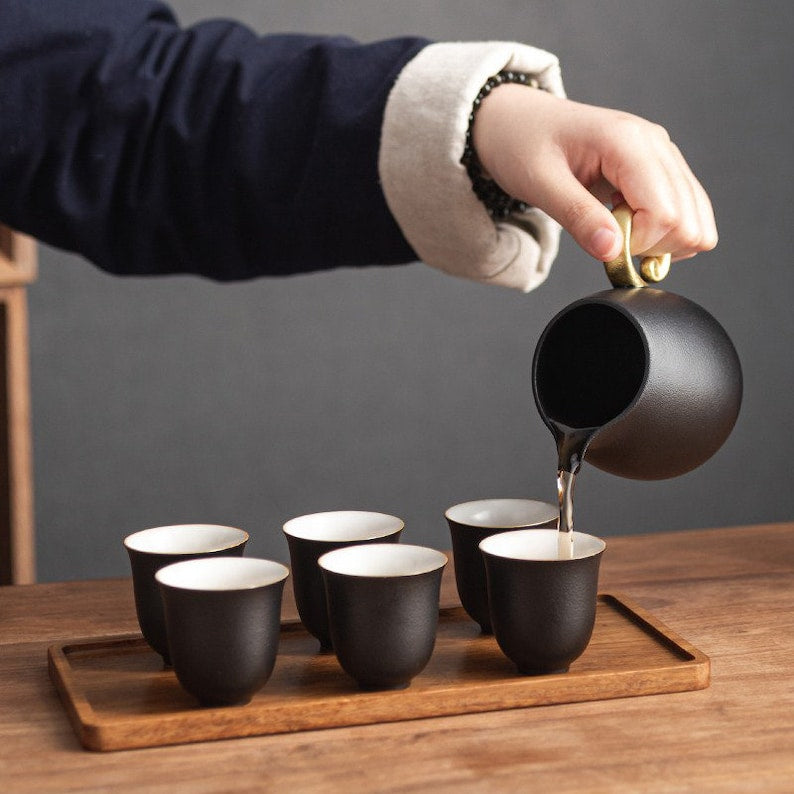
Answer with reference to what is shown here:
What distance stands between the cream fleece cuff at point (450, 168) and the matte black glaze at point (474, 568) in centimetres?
35

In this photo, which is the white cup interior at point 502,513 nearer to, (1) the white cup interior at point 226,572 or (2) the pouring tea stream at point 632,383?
(2) the pouring tea stream at point 632,383

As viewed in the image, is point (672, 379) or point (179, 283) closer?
point (672, 379)

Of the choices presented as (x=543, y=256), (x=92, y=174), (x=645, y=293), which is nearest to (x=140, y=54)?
(x=92, y=174)

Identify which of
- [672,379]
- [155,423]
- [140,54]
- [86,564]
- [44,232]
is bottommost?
[86,564]

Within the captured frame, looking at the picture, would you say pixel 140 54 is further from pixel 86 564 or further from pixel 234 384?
pixel 86 564

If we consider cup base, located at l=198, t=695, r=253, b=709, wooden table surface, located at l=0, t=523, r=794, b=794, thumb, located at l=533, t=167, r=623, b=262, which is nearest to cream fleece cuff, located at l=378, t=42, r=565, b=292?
thumb, located at l=533, t=167, r=623, b=262

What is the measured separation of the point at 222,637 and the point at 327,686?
96mm

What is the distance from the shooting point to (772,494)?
3.03 m

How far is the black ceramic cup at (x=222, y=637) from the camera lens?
2.60ft

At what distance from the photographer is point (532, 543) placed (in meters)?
0.93

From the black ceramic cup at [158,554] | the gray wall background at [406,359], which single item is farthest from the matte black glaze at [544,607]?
the gray wall background at [406,359]

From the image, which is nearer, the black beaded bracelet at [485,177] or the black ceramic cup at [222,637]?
the black ceramic cup at [222,637]

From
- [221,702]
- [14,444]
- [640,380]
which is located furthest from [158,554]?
[14,444]

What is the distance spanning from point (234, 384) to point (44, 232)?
1.25m
